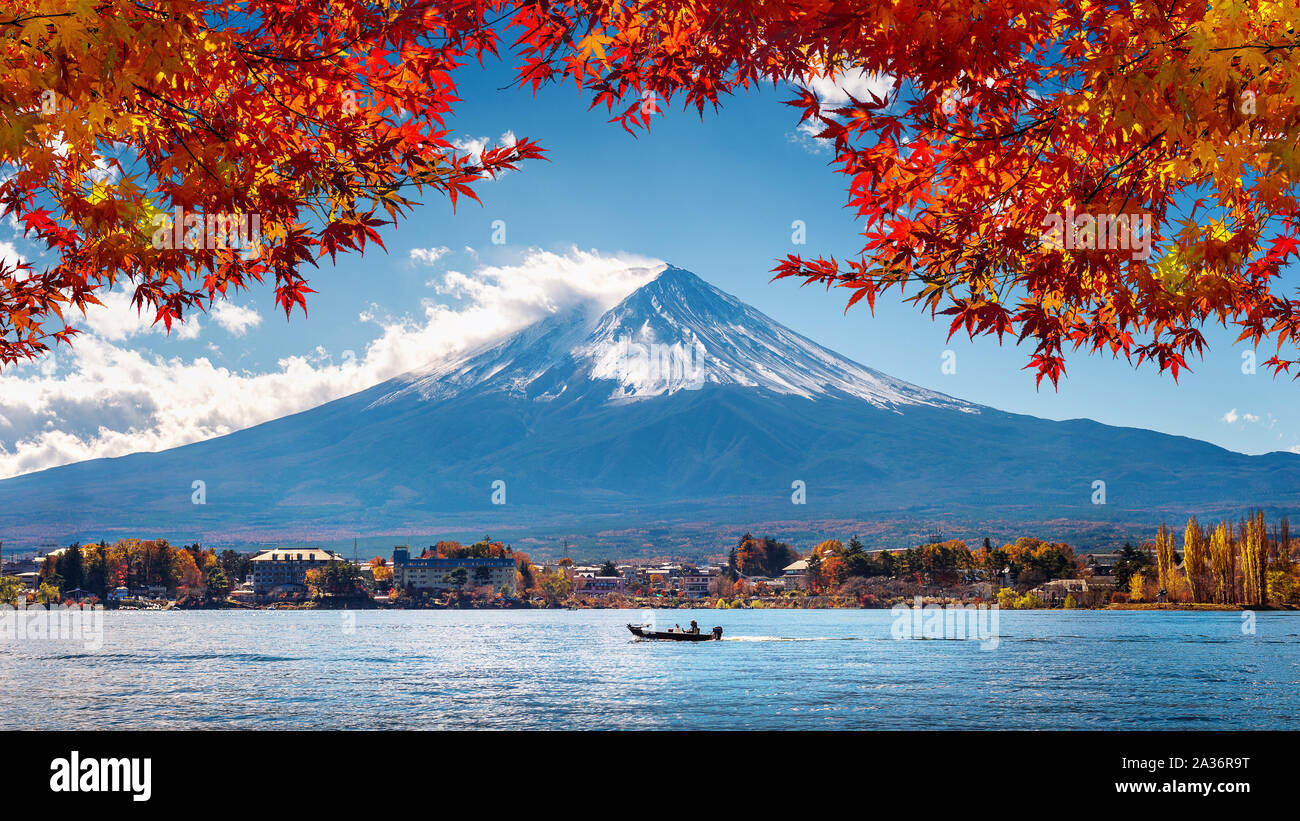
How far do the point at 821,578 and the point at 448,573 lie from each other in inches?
2613

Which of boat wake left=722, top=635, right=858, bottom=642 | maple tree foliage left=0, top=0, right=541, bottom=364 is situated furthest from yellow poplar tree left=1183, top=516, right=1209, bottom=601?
maple tree foliage left=0, top=0, right=541, bottom=364

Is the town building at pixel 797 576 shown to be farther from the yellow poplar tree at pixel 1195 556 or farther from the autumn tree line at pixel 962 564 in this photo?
the yellow poplar tree at pixel 1195 556

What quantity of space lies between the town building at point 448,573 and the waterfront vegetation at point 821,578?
4.37 feet

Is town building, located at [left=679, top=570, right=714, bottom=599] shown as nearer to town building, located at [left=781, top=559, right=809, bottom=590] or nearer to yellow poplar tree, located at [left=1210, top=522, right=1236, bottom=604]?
town building, located at [left=781, top=559, right=809, bottom=590]

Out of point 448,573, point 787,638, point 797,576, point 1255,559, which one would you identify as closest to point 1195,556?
point 1255,559

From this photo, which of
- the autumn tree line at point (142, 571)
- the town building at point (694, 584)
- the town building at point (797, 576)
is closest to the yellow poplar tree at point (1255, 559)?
the town building at point (797, 576)

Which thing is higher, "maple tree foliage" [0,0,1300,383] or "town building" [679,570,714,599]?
"maple tree foliage" [0,0,1300,383]

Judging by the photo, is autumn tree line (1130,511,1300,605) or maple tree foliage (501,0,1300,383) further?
autumn tree line (1130,511,1300,605)

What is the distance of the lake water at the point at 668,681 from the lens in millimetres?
50062

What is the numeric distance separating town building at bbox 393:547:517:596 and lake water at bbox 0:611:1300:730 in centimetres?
4835

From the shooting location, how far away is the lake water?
5006cm

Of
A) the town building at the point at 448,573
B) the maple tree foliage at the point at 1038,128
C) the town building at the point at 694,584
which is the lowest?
the town building at the point at 694,584

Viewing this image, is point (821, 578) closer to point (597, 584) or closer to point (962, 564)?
point (962, 564)
